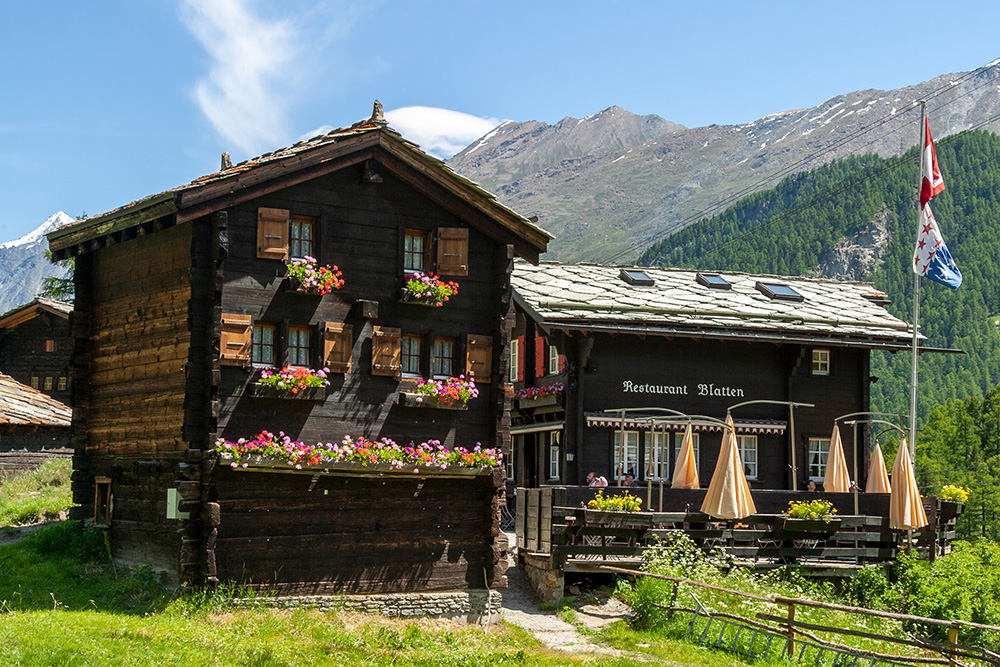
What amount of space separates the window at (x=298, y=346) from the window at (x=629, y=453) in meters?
11.7

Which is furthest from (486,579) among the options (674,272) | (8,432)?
(8,432)

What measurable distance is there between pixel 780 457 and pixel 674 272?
6820mm

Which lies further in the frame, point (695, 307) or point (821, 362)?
point (821, 362)

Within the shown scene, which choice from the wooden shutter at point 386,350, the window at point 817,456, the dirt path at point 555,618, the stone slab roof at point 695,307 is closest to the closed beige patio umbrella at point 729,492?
the dirt path at point 555,618

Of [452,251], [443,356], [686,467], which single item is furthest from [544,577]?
[452,251]

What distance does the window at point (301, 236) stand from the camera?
858 inches

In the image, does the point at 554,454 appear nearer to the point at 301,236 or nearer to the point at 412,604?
the point at 412,604

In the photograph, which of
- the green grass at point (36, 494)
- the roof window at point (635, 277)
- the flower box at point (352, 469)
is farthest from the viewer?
the roof window at point (635, 277)

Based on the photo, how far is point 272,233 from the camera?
70.2 feet

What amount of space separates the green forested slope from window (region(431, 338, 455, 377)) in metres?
125

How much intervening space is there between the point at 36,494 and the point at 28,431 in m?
5.17

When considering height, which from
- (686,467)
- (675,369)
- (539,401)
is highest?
(675,369)

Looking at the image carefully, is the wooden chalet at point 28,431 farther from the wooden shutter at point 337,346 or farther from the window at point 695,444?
the window at point 695,444

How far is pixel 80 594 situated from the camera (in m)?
20.4
